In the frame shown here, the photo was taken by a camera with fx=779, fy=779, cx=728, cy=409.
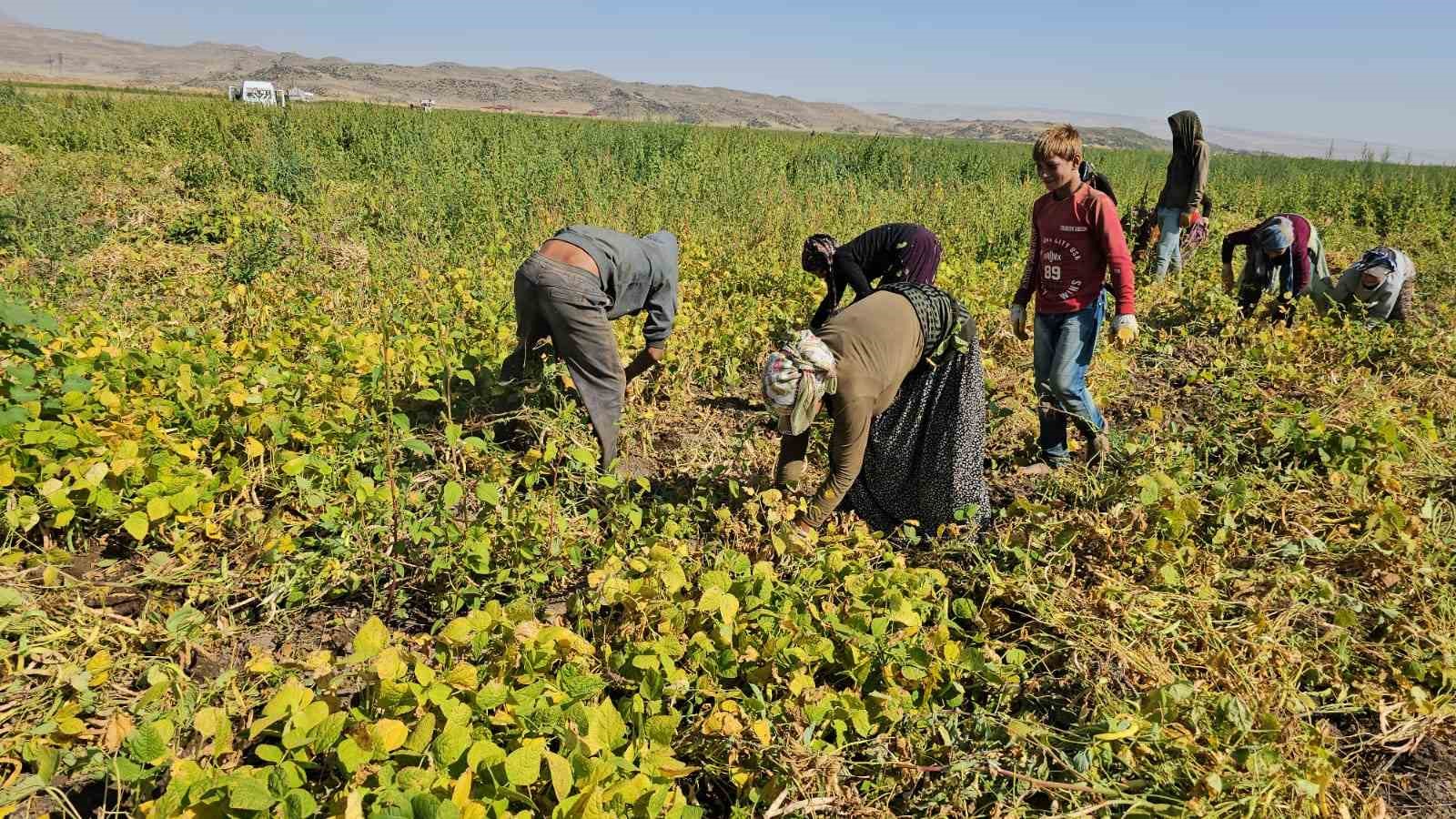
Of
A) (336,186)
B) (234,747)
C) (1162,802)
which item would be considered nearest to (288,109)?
(336,186)

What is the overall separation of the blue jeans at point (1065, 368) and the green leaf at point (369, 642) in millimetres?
2880

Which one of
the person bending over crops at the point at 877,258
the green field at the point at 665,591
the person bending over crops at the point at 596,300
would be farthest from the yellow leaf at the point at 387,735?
the person bending over crops at the point at 877,258

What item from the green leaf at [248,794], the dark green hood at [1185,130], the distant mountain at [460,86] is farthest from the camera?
the distant mountain at [460,86]

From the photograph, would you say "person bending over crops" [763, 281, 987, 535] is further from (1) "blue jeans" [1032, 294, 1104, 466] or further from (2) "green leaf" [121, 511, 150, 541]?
(2) "green leaf" [121, 511, 150, 541]

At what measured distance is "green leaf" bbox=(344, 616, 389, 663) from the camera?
1669 mm

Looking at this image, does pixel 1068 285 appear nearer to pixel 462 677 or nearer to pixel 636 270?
pixel 636 270

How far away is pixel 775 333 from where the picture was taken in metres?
5.40

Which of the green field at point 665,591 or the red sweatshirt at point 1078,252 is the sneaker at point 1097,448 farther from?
the red sweatshirt at point 1078,252

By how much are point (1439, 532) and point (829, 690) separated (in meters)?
2.55

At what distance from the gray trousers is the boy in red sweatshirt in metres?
1.94

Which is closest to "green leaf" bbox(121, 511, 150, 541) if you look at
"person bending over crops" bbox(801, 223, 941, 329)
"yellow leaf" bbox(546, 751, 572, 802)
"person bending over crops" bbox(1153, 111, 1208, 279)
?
"yellow leaf" bbox(546, 751, 572, 802)

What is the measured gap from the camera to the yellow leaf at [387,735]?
1521mm

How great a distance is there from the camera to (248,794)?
53.8 inches

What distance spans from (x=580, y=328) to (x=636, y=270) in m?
0.38
